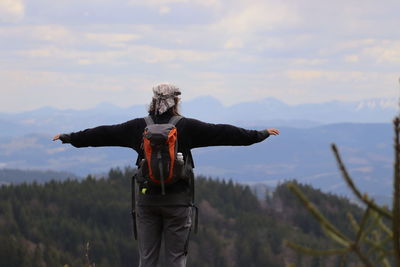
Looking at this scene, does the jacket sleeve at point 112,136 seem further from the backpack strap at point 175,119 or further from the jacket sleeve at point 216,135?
the jacket sleeve at point 216,135

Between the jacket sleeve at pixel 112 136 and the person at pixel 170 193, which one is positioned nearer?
the person at pixel 170 193

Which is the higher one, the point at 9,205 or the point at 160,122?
the point at 160,122

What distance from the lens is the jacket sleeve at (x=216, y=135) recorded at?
8.62 meters

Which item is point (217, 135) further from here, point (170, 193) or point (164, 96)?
point (170, 193)

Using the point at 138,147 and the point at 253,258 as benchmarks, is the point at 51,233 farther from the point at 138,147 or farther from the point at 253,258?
the point at 138,147

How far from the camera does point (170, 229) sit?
854 cm

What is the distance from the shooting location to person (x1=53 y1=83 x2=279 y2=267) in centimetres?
843

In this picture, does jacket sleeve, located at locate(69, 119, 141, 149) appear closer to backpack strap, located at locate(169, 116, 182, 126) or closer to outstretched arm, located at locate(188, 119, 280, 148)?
backpack strap, located at locate(169, 116, 182, 126)

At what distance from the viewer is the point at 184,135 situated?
8.63m

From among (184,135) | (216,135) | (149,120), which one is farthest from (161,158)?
(216,135)

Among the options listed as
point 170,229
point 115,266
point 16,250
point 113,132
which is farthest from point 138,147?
point 115,266

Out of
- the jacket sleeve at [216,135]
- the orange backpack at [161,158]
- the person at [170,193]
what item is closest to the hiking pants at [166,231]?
the person at [170,193]

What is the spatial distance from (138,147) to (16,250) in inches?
5847

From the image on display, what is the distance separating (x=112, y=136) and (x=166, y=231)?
135 cm
